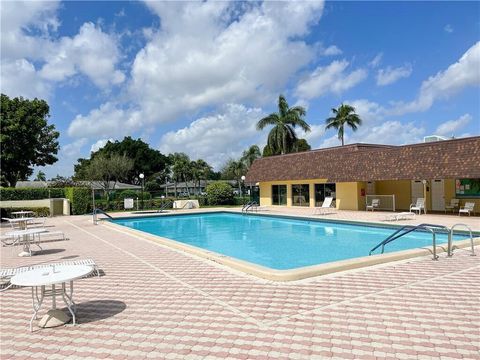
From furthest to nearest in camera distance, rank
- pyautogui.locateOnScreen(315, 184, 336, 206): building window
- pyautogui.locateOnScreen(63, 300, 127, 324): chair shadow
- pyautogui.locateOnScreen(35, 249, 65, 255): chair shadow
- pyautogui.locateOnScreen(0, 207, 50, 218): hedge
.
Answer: pyautogui.locateOnScreen(315, 184, 336, 206): building window, pyautogui.locateOnScreen(0, 207, 50, 218): hedge, pyautogui.locateOnScreen(35, 249, 65, 255): chair shadow, pyautogui.locateOnScreen(63, 300, 127, 324): chair shadow

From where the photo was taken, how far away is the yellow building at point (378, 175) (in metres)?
18.7

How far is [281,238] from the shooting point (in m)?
15.9

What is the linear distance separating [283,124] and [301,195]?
16560 millimetres

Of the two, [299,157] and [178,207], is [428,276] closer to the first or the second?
[299,157]

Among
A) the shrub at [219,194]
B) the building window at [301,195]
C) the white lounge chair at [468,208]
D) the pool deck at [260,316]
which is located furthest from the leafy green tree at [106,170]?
the pool deck at [260,316]

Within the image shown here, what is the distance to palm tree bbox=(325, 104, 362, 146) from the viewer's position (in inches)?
1834

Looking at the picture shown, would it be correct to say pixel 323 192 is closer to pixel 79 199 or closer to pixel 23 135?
pixel 79 199

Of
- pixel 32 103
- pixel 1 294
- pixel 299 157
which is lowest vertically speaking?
pixel 1 294

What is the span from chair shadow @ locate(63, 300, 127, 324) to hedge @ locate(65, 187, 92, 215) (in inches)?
935

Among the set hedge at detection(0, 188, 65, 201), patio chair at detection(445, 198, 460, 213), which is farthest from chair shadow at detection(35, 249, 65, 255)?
hedge at detection(0, 188, 65, 201)

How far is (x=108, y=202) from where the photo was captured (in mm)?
31078

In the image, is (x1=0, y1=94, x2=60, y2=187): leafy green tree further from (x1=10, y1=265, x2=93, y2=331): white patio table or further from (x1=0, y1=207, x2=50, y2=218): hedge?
(x1=10, y1=265, x2=93, y2=331): white patio table

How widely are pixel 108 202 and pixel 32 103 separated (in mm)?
12041

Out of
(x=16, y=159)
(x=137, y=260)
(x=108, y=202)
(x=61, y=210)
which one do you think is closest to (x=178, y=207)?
(x=108, y=202)
